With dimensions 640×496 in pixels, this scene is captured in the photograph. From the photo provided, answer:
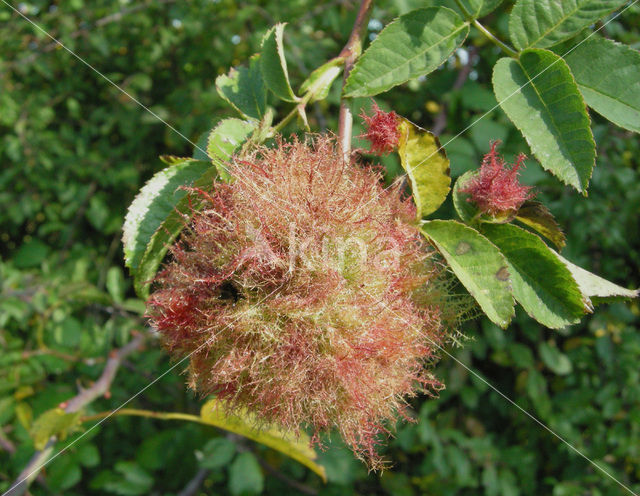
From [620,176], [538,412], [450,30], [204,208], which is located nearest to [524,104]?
[450,30]

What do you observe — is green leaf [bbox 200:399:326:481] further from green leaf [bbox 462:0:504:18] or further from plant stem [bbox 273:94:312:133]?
green leaf [bbox 462:0:504:18]

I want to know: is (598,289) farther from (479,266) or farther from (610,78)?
(610,78)

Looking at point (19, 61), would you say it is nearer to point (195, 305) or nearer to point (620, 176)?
point (195, 305)

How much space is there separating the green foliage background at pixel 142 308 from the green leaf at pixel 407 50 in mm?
755

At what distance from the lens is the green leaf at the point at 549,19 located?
38.1 inches

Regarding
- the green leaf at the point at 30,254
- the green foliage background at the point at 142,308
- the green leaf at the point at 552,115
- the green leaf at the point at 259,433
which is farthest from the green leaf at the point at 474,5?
the green leaf at the point at 30,254

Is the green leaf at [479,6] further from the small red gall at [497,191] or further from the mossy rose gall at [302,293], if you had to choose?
the mossy rose gall at [302,293]

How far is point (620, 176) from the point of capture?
2.14 meters

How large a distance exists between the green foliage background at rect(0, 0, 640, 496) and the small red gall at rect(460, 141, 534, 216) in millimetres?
850

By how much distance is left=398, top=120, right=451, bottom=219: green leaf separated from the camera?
94cm

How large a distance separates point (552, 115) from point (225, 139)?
612mm

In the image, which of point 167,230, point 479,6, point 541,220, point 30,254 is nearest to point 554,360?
point 541,220

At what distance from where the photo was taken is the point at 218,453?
204cm

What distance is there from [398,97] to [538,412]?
1.64 m
